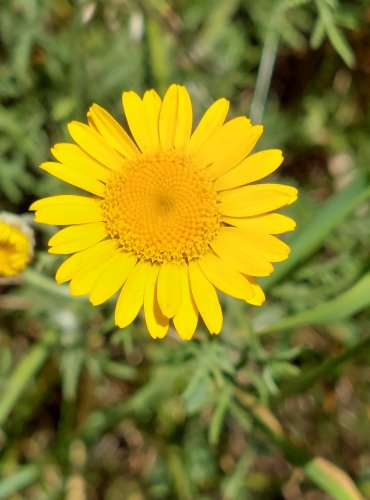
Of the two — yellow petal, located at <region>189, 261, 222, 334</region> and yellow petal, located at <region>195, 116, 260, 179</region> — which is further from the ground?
yellow petal, located at <region>195, 116, 260, 179</region>

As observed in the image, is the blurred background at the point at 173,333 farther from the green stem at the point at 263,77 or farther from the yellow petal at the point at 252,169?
the yellow petal at the point at 252,169

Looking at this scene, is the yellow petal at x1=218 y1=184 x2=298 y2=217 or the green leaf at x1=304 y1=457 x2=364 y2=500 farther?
the green leaf at x1=304 y1=457 x2=364 y2=500

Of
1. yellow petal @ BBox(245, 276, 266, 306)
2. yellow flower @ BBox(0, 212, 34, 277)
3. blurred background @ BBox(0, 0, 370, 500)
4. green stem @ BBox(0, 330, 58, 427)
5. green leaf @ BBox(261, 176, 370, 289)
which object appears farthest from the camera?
blurred background @ BBox(0, 0, 370, 500)

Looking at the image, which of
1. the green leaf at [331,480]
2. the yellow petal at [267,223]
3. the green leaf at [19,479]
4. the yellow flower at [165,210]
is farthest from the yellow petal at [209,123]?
the green leaf at [19,479]

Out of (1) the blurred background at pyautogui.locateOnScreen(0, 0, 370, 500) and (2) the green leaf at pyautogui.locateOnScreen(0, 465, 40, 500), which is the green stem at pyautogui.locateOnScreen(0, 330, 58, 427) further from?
(2) the green leaf at pyautogui.locateOnScreen(0, 465, 40, 500)

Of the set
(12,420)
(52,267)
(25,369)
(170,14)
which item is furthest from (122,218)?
(12,420)

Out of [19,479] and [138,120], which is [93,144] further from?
[19,479]

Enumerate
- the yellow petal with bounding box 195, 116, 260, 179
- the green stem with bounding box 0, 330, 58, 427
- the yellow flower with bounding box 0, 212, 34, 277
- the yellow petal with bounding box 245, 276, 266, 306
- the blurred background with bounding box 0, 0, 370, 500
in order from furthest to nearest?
the blurred background with bounding box 0, 0, 370, 500 < the green stem with bounding box 0, 330, 58, 427 < the yellow flower with bounding box 0, 212, 34, 277 < the yellow petal with bounding box 195, 116, 260, 179 < the yellow petal with bounding box 245, 276, 266, 306

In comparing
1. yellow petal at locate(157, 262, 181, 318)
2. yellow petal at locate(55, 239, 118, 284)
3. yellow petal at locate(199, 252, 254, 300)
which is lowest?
yellow petal at locate(55, 239, 118, 284)

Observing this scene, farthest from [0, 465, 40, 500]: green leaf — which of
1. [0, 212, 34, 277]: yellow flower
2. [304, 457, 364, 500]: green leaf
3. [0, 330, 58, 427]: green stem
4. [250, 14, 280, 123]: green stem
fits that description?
[250, 14, 280, 123]: green stem
